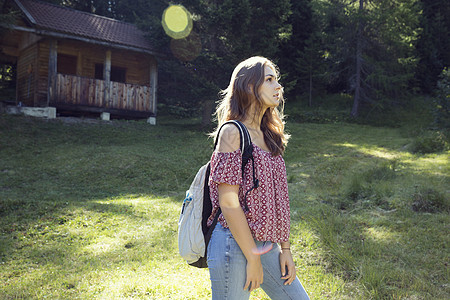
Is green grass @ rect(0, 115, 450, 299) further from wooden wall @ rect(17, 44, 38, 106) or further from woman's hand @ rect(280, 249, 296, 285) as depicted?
wooden wall @ rect(17, 44, 38, 106)

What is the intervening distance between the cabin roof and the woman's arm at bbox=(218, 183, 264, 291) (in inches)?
630

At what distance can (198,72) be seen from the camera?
17.7m

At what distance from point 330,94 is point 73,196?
24173 mm

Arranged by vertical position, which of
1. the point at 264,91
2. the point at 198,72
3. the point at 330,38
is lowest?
the point at 264,91

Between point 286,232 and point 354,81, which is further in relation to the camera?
point 354,81

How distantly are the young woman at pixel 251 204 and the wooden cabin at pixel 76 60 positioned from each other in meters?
15.5

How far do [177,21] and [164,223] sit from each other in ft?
42.8

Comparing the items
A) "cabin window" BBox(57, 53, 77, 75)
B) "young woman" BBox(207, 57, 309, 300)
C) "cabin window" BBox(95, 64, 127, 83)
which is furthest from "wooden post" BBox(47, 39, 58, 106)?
"young woman" BBox(207, 57, 309, 300)

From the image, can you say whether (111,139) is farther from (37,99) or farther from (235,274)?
(235,274)

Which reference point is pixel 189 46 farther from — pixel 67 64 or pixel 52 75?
pixel 67 64

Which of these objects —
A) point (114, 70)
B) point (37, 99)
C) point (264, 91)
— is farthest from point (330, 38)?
point (264, 91)

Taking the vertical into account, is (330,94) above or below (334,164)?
above

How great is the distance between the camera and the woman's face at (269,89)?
6.84ft

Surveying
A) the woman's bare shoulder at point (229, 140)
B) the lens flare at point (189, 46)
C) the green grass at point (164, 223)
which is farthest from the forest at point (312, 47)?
the woman's bare shoulder at point (229, 140)
